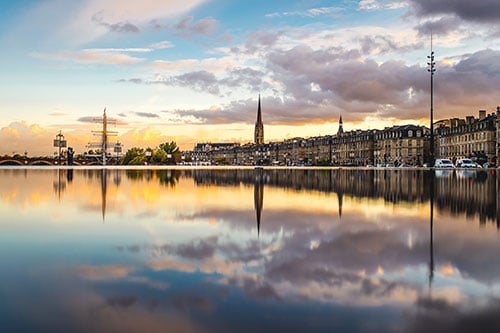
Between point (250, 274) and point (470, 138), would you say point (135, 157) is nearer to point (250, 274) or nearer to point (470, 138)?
point (470, 138)

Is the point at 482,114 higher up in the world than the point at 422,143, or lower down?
higher up

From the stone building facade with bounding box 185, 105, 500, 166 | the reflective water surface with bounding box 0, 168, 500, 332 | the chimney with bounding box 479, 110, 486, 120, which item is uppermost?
the chimney with bounding box 479, 110, 486, 120

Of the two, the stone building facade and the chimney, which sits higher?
the chimney

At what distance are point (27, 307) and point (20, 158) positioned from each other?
164649mm

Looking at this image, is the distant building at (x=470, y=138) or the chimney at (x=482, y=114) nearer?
the distant building at (x=470, y=138)

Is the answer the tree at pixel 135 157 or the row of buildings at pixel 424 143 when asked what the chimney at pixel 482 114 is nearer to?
the row of buildings at pixel 424 143

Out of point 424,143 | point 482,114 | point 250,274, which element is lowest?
point 250,274

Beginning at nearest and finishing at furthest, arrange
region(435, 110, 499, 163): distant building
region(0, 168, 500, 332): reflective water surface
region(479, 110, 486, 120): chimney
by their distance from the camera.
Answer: region(0, 168, 500, 332): reflective water surface
region(435, 110, 499, 163): distant building
region(479, 110, 486, 120): chimney

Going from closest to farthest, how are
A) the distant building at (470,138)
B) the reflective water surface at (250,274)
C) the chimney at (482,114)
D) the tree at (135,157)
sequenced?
1. the reflective water surface at (250,274)
2. the distant building at (470,138)
3. the chimney at (482,114)
4. the tree at (135,157)

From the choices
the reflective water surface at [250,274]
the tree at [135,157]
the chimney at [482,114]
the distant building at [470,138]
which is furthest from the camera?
the tree at [135,157]

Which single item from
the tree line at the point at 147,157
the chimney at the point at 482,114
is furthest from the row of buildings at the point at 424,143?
the tree line at the point at 147,157

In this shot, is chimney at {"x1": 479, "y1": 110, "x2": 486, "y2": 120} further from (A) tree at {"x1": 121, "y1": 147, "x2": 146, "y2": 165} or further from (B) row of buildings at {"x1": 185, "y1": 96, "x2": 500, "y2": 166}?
(A) tree at {"x1": 121, "y1": 147, "x2": 146, "y2": 165}

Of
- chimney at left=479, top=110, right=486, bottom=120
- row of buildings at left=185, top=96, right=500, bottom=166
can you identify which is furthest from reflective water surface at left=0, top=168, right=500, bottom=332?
chimney at left=479, top=110, right=486, bottom=120

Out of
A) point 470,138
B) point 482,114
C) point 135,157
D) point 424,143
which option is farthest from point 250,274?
point 135,157
